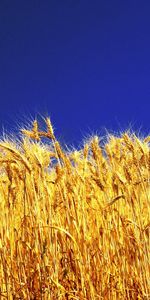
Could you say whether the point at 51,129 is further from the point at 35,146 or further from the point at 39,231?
the point at 39,231

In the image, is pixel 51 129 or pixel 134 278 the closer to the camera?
pixel 51 129

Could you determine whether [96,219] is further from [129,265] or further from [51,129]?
[51,129]

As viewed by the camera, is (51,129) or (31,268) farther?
(31,268)

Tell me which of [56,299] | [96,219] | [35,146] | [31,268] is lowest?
[56,299]

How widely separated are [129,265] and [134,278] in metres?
0.09

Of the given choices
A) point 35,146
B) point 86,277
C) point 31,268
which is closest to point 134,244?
point 86,277

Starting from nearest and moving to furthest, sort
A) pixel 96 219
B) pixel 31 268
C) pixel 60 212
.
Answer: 1. pixel 31 268
2. pixel 96 219
3. pixel 60 212

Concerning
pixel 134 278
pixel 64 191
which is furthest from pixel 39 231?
pixel 134 278

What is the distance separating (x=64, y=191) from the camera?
2.52 m

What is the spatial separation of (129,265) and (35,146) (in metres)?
0.93

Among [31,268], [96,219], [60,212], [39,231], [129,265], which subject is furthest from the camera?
[60,212]

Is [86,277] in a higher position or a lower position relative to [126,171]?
lower

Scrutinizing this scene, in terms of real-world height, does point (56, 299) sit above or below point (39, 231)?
below

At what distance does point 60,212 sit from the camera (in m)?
3.20
